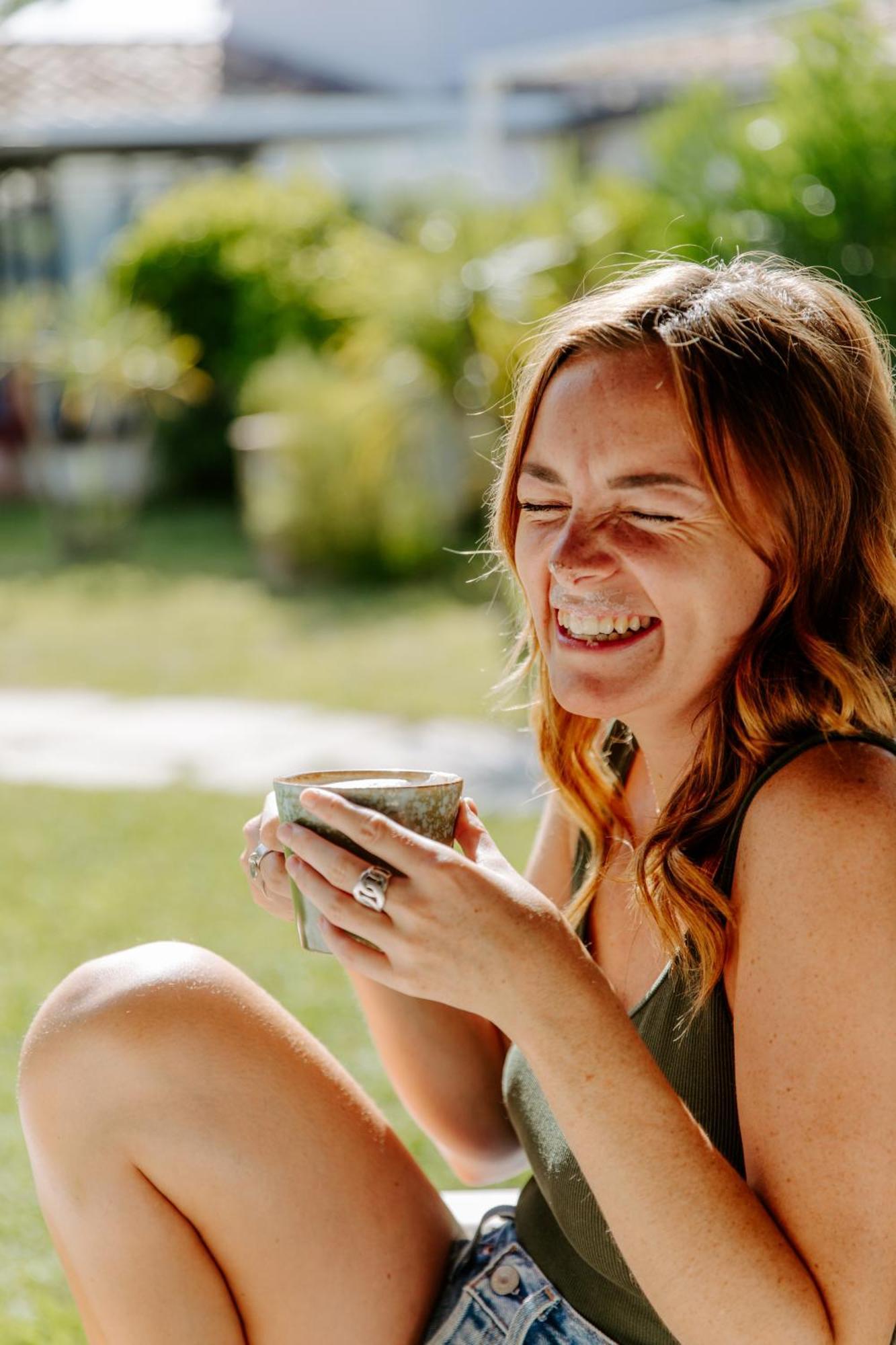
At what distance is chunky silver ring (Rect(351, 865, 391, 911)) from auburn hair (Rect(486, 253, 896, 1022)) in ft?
1.03

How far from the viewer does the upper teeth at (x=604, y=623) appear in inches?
60.7

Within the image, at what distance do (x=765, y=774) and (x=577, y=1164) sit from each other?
448mm

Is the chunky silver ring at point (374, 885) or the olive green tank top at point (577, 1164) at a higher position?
the chunky silver ring at point (374, 885)

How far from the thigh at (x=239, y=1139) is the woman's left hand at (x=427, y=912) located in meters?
0.38

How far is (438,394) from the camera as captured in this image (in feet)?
30.7

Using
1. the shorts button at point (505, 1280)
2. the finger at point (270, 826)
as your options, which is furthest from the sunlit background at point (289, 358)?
the shorts button at point (505, 1280)

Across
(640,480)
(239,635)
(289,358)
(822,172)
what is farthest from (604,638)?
(289,358)

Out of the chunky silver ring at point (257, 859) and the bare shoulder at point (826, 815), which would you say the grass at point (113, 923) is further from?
the bare shoulder at point (826, 815)

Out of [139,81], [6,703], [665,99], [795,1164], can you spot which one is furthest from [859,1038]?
[139,81]

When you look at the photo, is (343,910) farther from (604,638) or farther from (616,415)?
(616,415)

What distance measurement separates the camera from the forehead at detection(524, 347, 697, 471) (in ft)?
4.90

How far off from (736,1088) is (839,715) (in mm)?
366

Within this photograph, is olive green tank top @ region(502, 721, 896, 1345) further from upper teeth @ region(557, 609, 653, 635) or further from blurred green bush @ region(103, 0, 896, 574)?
blurred green bush @ region(103, 0, 896, 574)

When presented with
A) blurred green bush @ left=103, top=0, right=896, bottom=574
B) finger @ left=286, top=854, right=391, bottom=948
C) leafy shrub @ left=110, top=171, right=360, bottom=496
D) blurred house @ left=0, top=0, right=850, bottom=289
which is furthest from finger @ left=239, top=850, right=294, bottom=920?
leafy shrub @ left=110, top=171, right=360, bottom=496
